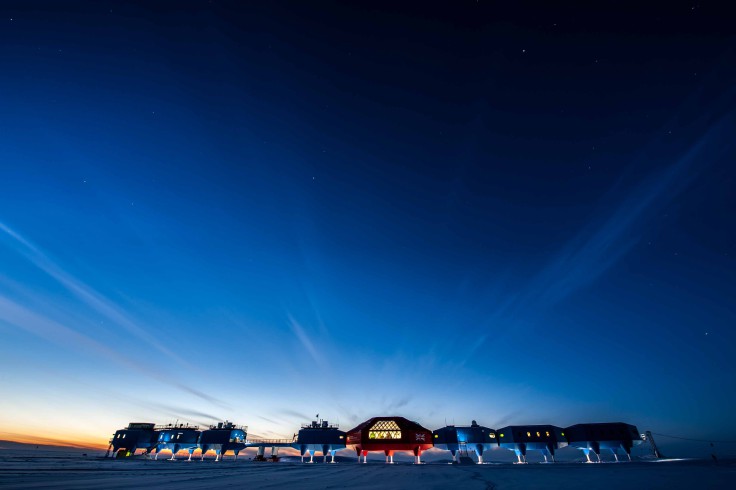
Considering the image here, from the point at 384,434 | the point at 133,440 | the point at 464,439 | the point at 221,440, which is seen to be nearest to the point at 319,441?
the point at 384,434

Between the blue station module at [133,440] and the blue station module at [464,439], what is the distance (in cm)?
7125

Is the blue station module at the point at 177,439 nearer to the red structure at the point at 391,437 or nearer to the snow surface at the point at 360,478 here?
the red structure at the point at 391,437

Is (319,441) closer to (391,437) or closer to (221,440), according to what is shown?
(391,437)

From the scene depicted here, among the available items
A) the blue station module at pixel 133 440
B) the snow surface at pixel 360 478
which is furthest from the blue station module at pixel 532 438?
the blue station module at pixel 133 440

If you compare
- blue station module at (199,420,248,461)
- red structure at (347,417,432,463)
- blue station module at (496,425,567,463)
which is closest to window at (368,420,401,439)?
red structure at (347,417,432,463)

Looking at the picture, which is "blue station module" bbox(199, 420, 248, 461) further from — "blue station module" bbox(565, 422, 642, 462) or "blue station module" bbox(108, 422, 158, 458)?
"blue station module" bbox(565, 422, 642, 462)

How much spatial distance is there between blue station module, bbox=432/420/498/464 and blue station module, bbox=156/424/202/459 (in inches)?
2418

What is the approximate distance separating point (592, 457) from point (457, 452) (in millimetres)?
33679

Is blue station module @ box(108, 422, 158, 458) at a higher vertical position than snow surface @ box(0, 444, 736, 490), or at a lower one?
lower

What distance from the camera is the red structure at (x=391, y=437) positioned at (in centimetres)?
6362

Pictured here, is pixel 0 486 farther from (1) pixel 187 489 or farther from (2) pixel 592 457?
(2) pixel 592 457

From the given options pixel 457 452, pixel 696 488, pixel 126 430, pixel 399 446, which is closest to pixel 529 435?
pixel 457 452

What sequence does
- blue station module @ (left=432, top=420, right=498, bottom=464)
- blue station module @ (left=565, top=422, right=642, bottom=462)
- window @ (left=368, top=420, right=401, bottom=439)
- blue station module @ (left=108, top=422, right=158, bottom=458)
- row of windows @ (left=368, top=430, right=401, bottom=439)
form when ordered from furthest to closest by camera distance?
blue station module @ (left=108, top=422, right=158, bottom=458) → blue station module @ (left=432, top=420, right=498, bottom=464) → window @ (left=368, top=420, right=401, bottom=439) → row of windows @ (left=368, top=430, right=401, bottom=439) → blue station module @ (left=565, top=422, right=642, bottom=462)

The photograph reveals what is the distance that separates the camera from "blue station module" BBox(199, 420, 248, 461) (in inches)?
3022
